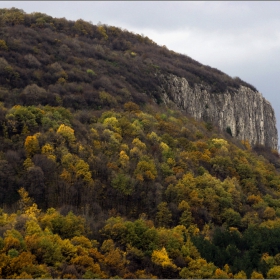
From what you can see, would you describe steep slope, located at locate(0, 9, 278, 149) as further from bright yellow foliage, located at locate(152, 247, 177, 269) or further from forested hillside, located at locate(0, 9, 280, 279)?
bright yellow foliage, located at locate(152, 247, 177, 269)

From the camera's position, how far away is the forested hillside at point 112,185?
35875 mm

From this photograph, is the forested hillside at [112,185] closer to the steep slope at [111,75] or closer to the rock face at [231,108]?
the steep slope at [111,75]

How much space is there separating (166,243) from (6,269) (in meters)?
12.9

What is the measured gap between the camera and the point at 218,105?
290 ft

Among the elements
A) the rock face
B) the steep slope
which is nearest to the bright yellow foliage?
the steep slope

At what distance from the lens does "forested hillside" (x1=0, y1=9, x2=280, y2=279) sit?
35.9 metres

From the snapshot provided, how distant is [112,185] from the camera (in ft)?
149

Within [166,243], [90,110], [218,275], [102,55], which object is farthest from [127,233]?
[102,55]

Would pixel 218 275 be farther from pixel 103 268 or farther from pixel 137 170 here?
pixel 137 170

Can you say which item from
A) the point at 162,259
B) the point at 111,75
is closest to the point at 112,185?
the point at 162,259

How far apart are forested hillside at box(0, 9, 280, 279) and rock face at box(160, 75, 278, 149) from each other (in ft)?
25.7

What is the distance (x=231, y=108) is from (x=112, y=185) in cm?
4948

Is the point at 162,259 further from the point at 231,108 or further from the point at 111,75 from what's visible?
the point at 231,108

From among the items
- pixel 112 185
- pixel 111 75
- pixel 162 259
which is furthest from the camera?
pixel 111 75
